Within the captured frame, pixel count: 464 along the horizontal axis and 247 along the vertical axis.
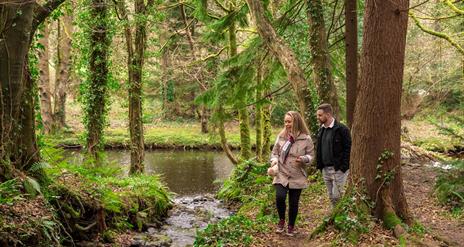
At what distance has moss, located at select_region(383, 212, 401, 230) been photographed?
6074 millimetres

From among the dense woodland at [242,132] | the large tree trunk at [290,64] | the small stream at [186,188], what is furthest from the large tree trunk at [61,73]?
the large tree trunk at [290,64]

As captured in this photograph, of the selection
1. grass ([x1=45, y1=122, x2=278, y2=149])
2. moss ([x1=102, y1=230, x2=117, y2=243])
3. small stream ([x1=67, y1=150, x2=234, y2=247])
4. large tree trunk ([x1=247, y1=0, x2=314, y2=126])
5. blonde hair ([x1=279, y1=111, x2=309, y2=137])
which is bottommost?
small stream ([x1=67, y1=150, x2=234, y2=247])

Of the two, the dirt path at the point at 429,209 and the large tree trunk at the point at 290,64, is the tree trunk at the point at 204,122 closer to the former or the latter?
the dirt path at the point at 429,209

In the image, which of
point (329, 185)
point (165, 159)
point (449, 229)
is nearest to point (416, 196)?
point (449, 229)

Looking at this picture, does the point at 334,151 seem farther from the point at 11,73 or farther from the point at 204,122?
the point at 204,122

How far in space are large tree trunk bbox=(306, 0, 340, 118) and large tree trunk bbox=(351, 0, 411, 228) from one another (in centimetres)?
473

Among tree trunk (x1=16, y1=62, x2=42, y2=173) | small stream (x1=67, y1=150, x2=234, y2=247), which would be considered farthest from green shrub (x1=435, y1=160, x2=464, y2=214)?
tree trunk (x1=16, y1=62, x2=42, y2=173)

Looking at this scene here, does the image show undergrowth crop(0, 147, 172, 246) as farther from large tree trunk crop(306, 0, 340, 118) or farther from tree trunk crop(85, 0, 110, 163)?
large tree trunk crop(306, 0, 340, 118)

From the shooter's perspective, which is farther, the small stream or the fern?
the small stream

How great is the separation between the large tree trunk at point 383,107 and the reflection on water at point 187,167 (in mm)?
10444

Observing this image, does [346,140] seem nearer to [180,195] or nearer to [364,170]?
[364,170]

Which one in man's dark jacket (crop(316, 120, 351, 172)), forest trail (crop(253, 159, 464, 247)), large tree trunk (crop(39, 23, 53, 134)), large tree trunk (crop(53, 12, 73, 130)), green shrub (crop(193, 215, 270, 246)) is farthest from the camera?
large tree trunk (crop(53, 12, 73, 130))

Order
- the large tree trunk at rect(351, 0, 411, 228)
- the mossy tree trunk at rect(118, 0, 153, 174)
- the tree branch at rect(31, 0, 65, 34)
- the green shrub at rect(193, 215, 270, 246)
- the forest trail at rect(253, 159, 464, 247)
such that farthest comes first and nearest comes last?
1. the mossy tree trunk at rect(118, 0, 153, 174)
2. the tree branch at rect(31, 0, 65, 34)
3. the green shrub at rect(193, 215, 270, 246)
4. the large tree trunk at rect(351, 0, 411, 228)
5. the forest trail at rect(253, 159, 464, 247)

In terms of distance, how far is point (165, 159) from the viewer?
72.8ft
